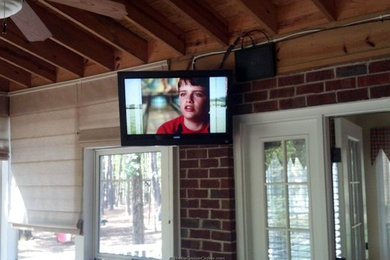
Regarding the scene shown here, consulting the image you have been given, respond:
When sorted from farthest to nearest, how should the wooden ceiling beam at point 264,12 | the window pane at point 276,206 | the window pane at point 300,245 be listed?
the window pane at point 276,206 → the window pane at point 300,245 → the wooden ceiling beam at point 264,12

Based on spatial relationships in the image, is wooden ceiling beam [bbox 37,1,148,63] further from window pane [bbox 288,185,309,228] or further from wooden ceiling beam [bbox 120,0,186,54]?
window pane [bbox 288,185,309,228]

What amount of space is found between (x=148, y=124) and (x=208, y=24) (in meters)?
0.80

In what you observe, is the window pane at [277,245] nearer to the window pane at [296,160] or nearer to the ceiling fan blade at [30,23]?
the window pane at [296,160]

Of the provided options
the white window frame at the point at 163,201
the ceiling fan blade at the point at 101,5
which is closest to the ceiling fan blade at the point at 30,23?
the ceiling fan blade at the point at 101,5

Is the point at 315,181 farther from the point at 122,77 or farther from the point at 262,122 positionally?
the point at 122,77

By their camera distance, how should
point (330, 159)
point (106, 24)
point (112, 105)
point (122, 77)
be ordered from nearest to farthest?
point (330, 159) → point (122, 77) → point (106, 24) → point (112, 105)

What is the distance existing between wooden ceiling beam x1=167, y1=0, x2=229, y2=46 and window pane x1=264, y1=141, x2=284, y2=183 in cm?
80

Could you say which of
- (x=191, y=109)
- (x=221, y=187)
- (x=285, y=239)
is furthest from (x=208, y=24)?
(x=285, y=239)

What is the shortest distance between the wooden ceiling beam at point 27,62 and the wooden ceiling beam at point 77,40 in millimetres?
776

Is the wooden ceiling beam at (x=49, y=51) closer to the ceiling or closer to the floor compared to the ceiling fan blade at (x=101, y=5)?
closer to the ceiling

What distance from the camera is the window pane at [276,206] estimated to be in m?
3.19

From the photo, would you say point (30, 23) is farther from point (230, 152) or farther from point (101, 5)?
point (230, 152)

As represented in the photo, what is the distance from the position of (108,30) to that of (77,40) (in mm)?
363

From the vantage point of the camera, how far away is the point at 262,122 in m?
3.26
